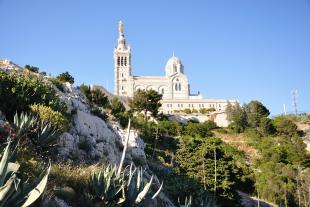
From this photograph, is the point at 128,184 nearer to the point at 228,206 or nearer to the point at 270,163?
the point at 228,206

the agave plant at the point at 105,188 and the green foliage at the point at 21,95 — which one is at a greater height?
the green foliage at the point at 21,95

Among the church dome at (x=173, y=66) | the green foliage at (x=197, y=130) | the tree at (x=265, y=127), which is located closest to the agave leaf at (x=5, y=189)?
the green foliage at (x=197, y=130)

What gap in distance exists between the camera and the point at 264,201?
28.4 meters

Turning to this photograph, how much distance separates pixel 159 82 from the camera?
81.6 meters

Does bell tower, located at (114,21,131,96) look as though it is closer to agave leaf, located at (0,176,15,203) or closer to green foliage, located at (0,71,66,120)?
green foliage, located at (0,71,66,120)

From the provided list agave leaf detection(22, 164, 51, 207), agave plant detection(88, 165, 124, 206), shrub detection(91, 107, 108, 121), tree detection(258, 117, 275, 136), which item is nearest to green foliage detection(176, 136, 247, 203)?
shrub detection(91, 107, 108, 121)

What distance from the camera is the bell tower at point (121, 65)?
81006 millimetres

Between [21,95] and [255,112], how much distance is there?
142 feet

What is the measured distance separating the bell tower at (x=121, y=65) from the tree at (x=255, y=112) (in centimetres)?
3274

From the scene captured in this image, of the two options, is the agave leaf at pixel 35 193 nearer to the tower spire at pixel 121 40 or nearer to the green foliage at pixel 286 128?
the green foliage at pixel 286 128

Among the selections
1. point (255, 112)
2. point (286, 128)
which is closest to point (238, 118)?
point (255, 112)

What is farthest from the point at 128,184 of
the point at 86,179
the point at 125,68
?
the point at 125,68

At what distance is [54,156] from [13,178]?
595cm

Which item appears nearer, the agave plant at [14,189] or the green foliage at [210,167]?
the agave plant at [14,189]
